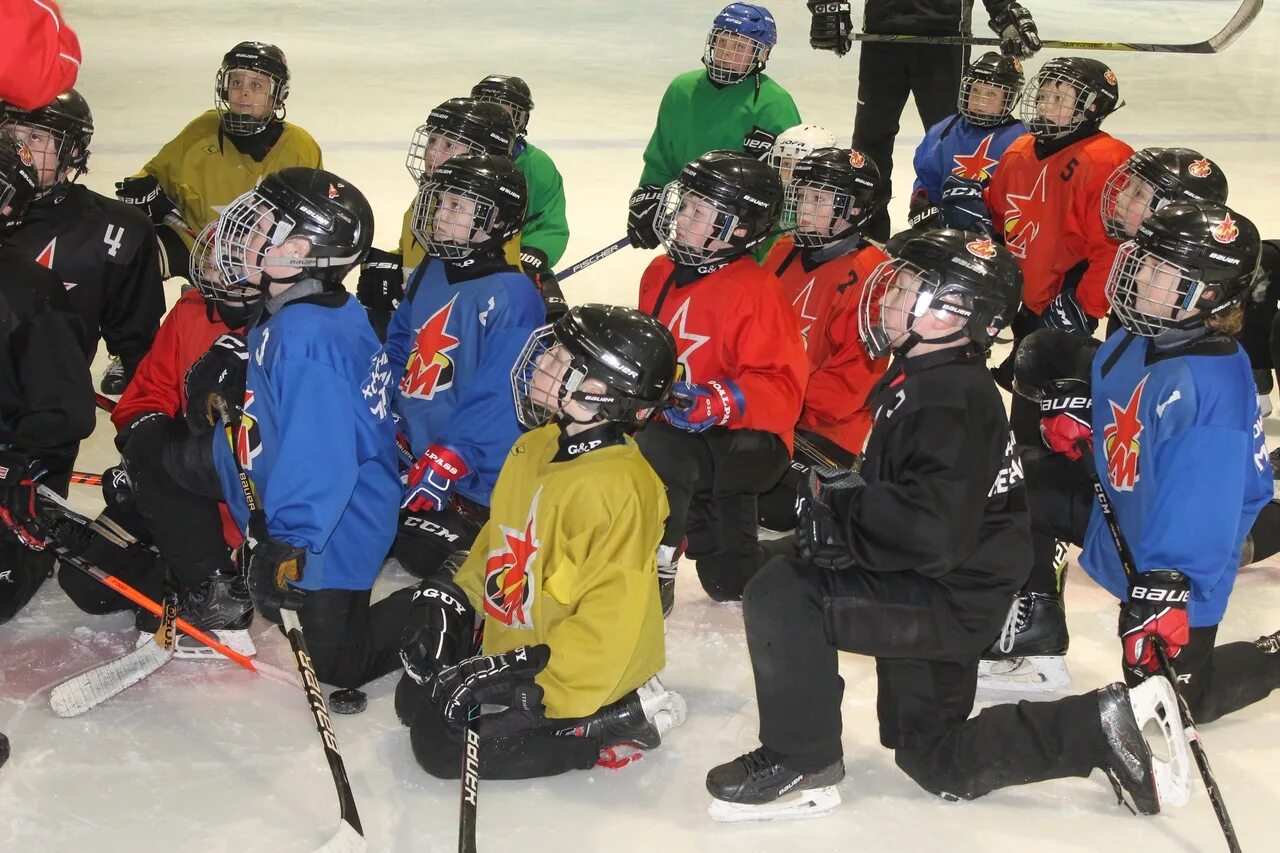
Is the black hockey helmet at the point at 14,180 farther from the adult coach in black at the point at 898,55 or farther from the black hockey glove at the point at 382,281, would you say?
the adult coach in black at the point at 898,55

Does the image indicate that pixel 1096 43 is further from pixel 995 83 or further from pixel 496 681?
pixel 496 681

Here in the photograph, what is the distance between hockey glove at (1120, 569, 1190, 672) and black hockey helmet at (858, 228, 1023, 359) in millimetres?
568

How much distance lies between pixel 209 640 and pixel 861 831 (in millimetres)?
1458

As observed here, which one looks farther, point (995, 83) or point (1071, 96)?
point (995, 83)

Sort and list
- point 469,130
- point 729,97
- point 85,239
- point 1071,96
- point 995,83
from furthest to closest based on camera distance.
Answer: point 729,97, point 995,83, point 1071,96, point 469,130, point 85,239

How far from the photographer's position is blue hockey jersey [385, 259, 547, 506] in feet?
12.1

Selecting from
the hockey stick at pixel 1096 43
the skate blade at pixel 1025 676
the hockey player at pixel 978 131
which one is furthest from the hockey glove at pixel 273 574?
the hockey stick at pixel 1096 43

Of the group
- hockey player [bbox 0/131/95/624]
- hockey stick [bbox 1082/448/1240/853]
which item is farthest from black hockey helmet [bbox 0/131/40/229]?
hockey stick [bbox 1082/448/1240/853]

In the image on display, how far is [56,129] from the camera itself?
401cm

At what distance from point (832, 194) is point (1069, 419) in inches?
38.4

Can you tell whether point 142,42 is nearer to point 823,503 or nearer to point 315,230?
point 315,230

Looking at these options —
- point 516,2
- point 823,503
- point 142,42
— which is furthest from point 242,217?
point 516,2

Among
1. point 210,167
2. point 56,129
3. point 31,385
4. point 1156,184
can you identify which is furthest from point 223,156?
point 1156,184

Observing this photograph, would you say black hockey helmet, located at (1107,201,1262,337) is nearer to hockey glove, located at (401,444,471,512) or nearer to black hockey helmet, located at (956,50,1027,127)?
hockey glove, located at (401,444,471,512)
